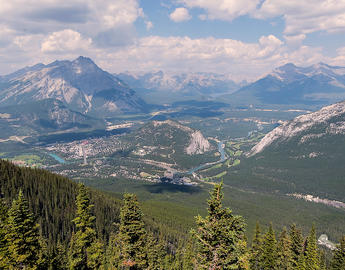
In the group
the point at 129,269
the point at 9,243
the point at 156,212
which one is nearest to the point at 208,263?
the point at 129,269

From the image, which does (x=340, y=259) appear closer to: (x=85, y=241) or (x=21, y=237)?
(x=85, y=241)

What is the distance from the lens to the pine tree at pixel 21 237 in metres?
34.1

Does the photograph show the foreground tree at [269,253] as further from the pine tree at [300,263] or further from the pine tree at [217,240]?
the pine tree at [217,240]

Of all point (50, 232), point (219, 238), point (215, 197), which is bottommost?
point (50, 232)

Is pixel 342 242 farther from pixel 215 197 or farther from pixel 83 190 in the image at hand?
pixel 83 190

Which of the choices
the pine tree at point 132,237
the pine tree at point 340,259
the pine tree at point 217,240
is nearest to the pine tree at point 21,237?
the pine tree at point 132,237

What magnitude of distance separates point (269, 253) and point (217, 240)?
185ft

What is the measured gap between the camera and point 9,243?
34531mm

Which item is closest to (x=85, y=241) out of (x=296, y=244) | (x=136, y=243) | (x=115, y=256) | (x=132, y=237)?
(x=115, y=256)

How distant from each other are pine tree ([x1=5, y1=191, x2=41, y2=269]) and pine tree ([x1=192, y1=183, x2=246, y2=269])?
23.3 meters

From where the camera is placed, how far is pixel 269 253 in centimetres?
7238

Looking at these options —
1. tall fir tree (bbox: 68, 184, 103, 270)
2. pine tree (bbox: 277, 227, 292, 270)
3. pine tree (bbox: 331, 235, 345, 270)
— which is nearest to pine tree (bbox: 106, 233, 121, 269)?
tall fir tree (bbox: 68, 184, 103, 270)

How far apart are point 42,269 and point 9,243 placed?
868cm

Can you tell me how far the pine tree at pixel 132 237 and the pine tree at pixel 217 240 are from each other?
9430mm
